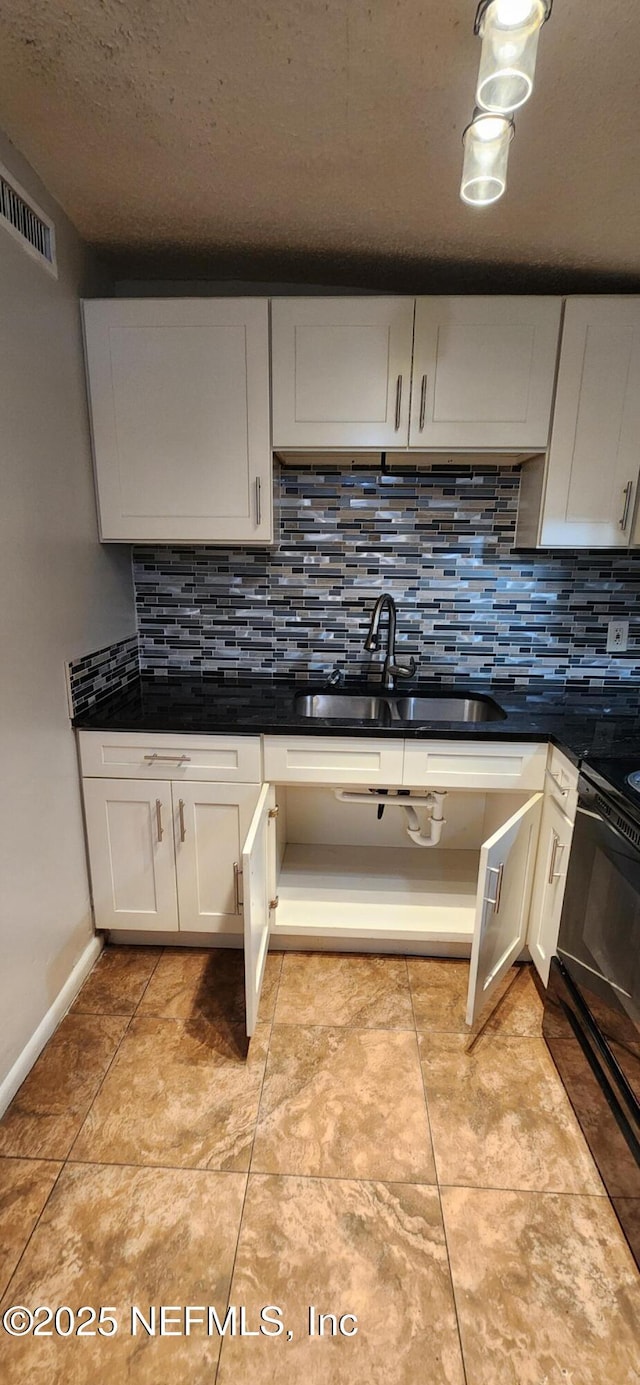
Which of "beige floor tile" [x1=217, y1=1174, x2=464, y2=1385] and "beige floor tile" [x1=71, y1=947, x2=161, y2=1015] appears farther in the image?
"beige floor tile" [x1=71, y1=947, x2=161, y2=1015]

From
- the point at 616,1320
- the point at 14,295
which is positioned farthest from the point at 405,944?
the point at 14,295

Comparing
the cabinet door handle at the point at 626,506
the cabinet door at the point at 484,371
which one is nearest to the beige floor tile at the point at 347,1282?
the cabinet door handle at the point at 626,506

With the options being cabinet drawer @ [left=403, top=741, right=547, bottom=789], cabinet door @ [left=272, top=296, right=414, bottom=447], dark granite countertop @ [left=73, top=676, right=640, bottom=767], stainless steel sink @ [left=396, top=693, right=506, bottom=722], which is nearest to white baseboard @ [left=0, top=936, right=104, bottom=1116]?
dark granite countertop @ [left=73, top=676, right=640, bottom=767]

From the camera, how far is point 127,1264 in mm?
1136

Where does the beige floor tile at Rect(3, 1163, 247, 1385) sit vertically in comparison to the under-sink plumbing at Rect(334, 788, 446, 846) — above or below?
below

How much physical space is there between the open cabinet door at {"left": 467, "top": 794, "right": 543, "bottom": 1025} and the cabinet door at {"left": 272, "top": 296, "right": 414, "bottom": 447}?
1.27 m

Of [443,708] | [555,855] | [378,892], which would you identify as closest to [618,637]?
[443,708]

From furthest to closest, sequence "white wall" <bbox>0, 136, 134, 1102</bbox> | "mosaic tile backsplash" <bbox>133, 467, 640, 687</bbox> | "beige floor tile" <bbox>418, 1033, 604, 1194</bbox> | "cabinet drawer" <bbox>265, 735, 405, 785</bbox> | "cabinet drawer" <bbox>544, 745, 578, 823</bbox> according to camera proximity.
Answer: "mosaic tile backsplash" <bbox>133, 467, 640, 687</bbox> → "cabinet drawer" <bbox>265, 735, 405, 785</bbox> → "cabinet drawer" <bbox>544, 745, 578, 823</bbox> → "white wall" <bbox>0, 136, 134, 1102</bbox> → "beige floor tile" <bbox>418, 1033, 604, 1194</bbox>

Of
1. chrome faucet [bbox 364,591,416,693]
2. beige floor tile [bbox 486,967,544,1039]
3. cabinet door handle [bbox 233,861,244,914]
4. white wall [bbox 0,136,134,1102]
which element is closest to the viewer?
white wall [bbox 0,136,134,1102]

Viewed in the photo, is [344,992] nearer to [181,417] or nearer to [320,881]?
[320,881]

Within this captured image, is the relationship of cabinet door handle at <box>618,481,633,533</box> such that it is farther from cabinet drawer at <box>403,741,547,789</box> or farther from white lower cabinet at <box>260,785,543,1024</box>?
white lower cabinet at <box>260,785,543,1024</box>

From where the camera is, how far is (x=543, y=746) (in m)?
1.78

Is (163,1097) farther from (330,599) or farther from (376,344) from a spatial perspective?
(376,344)

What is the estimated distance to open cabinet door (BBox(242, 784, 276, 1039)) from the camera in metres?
1.46
